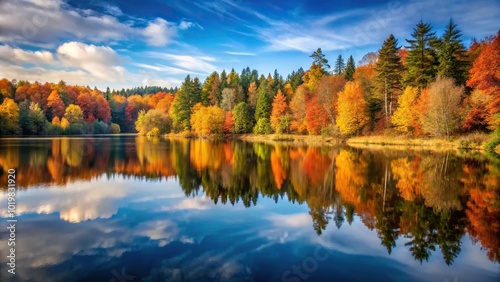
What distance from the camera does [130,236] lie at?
10258mm

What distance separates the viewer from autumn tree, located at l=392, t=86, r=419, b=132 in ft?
159

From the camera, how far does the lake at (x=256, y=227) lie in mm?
7977

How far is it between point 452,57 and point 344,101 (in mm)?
16579

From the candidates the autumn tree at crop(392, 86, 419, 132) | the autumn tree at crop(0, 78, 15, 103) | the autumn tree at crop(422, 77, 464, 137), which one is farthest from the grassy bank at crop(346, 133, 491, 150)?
the autumn tree at crop(0, 78, 15, 103)

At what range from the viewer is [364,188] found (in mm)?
17578

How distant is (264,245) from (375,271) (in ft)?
10.2

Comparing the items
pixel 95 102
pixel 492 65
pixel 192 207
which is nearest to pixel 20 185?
pixel 192 207

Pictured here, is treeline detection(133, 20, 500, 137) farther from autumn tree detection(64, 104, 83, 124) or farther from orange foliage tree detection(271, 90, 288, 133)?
autumn tree detection(64, 104, 83, 124)

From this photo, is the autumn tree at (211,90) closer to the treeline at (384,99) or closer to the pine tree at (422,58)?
the treeline at (384,99)

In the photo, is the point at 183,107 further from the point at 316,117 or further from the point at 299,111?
the point at 316,117

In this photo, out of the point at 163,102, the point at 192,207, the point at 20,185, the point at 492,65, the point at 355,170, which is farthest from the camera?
the point at 163,102

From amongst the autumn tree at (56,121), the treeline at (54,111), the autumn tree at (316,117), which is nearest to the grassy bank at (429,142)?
the autumn tree at (316,117)

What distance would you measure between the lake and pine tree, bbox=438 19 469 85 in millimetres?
32067

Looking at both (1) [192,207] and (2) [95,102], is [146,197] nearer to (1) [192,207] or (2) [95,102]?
(1) [192,207]
